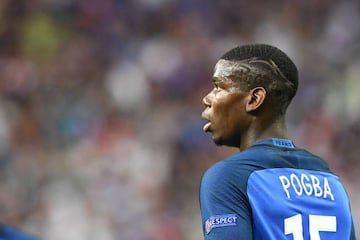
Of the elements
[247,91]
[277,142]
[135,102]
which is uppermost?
[135,102]

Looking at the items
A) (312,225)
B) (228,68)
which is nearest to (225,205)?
(312,225)

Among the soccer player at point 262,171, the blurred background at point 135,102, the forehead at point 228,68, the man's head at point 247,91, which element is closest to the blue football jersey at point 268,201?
the soccer player at point 262,171

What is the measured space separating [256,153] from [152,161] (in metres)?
6.31

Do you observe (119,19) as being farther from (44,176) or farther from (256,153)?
(256,153)

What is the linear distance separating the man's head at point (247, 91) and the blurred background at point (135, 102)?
5772mm

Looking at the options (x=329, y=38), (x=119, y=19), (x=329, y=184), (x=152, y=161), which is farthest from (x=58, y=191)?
(x=329, y=184)

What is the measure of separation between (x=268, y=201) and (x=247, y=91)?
1.33 feet

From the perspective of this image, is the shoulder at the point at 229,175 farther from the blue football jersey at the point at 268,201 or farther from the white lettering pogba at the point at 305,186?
the white lettering pogba at the point at 305,186

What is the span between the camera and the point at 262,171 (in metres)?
3.25

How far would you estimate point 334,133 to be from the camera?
952 cm

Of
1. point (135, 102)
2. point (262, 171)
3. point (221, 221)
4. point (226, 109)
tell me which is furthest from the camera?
point (135, 102)

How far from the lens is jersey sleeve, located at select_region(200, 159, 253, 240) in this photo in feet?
10.3

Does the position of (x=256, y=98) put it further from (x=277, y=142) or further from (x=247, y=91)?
(x=277, y=142)

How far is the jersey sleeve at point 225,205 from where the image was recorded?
123 inches
